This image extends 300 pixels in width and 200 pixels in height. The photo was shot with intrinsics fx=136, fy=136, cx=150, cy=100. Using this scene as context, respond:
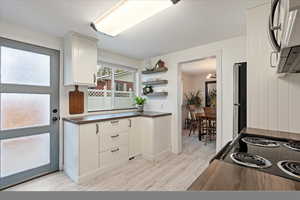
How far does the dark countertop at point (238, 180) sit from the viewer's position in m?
0.46

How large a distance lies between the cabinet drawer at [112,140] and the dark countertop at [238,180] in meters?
1.84

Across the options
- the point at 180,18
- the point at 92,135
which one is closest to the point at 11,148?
the point at 92,135

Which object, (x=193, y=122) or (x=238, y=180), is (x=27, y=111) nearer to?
(x=238, y=180)

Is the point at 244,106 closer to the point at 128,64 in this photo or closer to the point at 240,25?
the point at 240,25

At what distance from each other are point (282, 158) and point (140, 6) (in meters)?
1.53

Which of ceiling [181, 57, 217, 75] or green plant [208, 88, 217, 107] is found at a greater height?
ceiling [181, 57, 217, 75]

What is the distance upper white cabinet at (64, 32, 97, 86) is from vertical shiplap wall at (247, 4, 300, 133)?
7.03 feet

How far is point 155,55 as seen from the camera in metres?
3.20

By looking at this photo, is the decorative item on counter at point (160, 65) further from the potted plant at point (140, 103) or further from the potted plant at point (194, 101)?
the potted plant at point (194, 101)

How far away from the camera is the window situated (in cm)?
274

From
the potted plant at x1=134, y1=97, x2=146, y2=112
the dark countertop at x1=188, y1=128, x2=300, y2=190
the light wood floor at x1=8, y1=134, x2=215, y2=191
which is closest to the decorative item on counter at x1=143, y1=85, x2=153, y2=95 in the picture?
the potted plant at x1=134, y1=97, x2=146, y2=112

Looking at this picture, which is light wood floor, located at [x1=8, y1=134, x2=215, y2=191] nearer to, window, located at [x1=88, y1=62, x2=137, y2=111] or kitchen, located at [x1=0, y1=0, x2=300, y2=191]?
kitchen, located at [x1=0, y1=0, x2=300, y2=191]

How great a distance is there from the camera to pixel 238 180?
0.51 m

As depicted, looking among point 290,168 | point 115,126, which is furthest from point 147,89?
point 290,168
